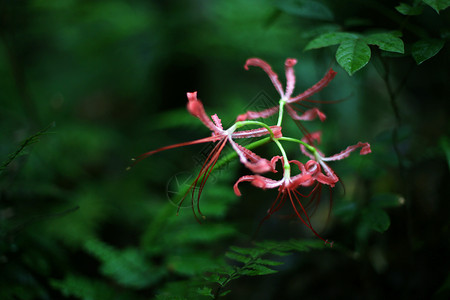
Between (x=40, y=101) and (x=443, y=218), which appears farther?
(x=40, y=101)

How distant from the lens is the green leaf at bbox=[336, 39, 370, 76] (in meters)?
1.01

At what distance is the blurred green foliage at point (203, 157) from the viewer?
145 cm

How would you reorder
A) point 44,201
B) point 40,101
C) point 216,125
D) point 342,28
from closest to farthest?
1. point 216,125
2. point 342,28
3. point 44,201
4. point 40,101

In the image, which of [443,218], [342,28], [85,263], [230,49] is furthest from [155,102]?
[443,218]

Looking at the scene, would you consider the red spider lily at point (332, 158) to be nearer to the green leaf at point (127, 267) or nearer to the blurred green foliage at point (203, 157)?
the blurred green foliage at point (203, 157)

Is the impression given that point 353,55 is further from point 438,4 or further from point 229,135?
point 229,135

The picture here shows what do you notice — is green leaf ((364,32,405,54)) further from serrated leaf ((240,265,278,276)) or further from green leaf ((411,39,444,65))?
serrated leaf ((240,265,278,276))

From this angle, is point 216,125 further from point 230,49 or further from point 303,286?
point 230,49

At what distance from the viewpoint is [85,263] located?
216cm

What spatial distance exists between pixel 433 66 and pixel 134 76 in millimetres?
2632

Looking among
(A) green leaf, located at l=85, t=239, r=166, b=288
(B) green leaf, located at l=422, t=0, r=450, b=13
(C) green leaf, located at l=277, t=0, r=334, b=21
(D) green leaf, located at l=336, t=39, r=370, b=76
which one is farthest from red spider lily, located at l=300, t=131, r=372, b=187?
(A) green leaf, located at l=85, t=239, r=166, b=288

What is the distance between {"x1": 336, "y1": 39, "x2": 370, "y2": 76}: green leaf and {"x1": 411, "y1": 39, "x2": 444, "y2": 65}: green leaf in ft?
0.60

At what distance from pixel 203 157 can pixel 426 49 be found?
3.03 feet

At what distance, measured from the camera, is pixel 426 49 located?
1.10 metres
